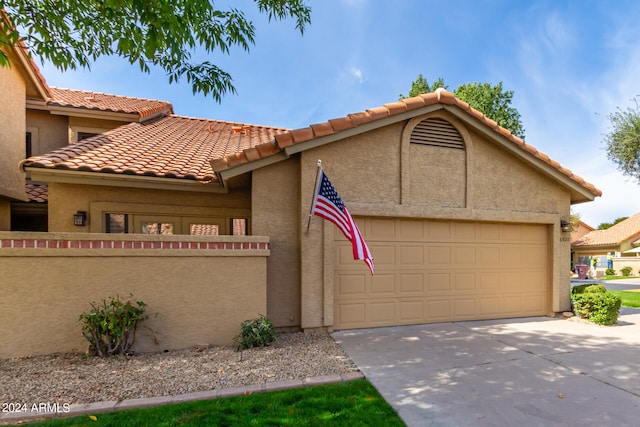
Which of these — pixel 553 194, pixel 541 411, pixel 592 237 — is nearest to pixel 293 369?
pixel 541 411

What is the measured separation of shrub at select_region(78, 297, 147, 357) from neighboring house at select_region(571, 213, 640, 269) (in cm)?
4276

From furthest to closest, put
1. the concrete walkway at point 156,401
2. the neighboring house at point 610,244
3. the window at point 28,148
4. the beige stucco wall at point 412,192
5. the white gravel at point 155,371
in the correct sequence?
the neighboring house at point 610,244, the window at point 28,148, the beige stucco wall at point 412,192, the white gravel at point 155,371, the concrete walkway at point 156,401

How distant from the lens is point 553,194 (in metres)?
8.48

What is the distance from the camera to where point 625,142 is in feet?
53.9

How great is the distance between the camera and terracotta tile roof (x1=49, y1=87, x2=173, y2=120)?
1121 cm

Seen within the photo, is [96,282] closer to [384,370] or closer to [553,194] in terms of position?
[384,370]

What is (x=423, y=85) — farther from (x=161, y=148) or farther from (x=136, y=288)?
(x=136, y=288)

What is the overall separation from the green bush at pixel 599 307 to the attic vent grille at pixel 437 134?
5.10 meters

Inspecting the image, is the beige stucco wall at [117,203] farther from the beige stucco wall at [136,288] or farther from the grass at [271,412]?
the grass at [271,412]

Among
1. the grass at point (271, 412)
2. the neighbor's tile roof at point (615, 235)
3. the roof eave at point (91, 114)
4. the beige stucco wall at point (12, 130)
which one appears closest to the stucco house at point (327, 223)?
the beige stucco wall at point (12, 130)

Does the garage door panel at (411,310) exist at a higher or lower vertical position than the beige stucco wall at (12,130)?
lower

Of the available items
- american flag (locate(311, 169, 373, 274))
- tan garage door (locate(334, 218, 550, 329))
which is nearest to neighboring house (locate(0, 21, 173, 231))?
american flag (locate(311, 169, 373, 274))

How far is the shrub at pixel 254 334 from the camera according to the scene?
562cm

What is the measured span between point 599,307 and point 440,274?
4.08 m
